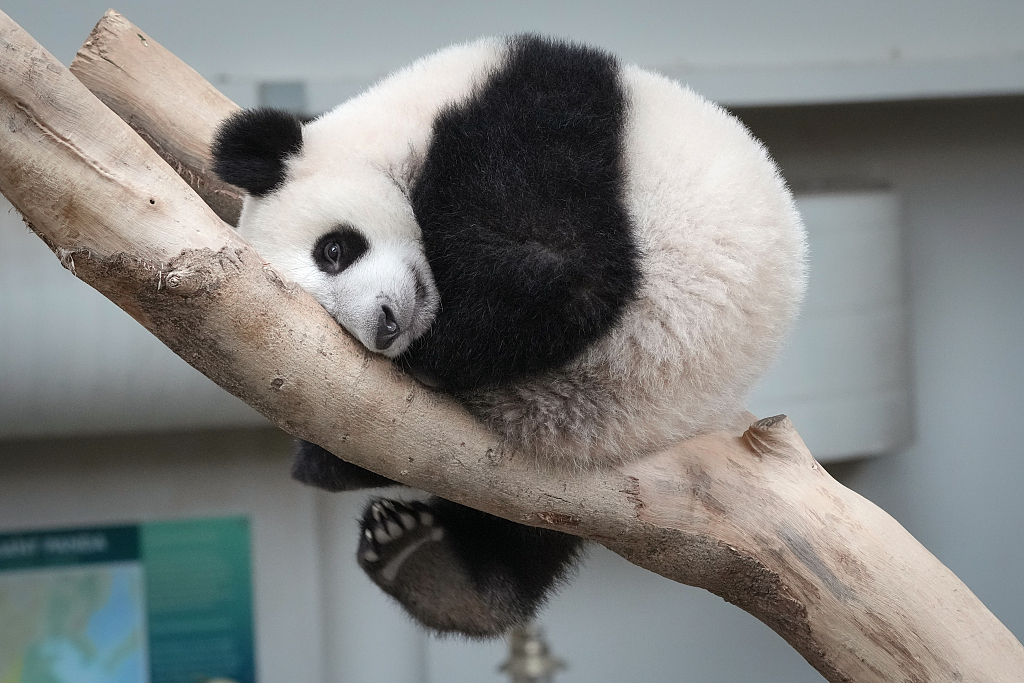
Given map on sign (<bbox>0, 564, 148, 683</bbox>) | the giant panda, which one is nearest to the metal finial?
map on sign (<bbox>0, 564, 148, 683</bbox>)

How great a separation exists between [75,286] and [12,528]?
756 mm

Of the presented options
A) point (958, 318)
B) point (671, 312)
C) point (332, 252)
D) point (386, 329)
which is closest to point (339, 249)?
point (332, 252)

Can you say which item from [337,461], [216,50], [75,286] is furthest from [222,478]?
[337,461]

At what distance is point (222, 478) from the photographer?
7.84 feet

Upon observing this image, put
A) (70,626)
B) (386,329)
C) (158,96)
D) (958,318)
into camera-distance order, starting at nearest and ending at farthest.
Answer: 1. (386,329)
2. (158,96)
3. (70,626)
4. (958,318)

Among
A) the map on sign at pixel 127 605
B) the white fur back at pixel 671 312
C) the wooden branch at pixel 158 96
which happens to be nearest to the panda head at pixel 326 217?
the white fur back at pixel 671 312

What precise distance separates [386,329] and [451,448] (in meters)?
0.15

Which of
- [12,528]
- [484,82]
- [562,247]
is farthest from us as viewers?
[12,528]

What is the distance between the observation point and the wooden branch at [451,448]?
30.8 inches

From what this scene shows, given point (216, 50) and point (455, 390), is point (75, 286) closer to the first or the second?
point (216, 50)

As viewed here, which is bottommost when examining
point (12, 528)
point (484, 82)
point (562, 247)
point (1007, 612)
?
point (1007, 612)

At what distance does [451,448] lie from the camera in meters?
0.94

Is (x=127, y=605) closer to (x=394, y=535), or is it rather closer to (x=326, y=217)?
(x=394, y=535)

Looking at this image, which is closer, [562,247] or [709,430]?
[562,247]
